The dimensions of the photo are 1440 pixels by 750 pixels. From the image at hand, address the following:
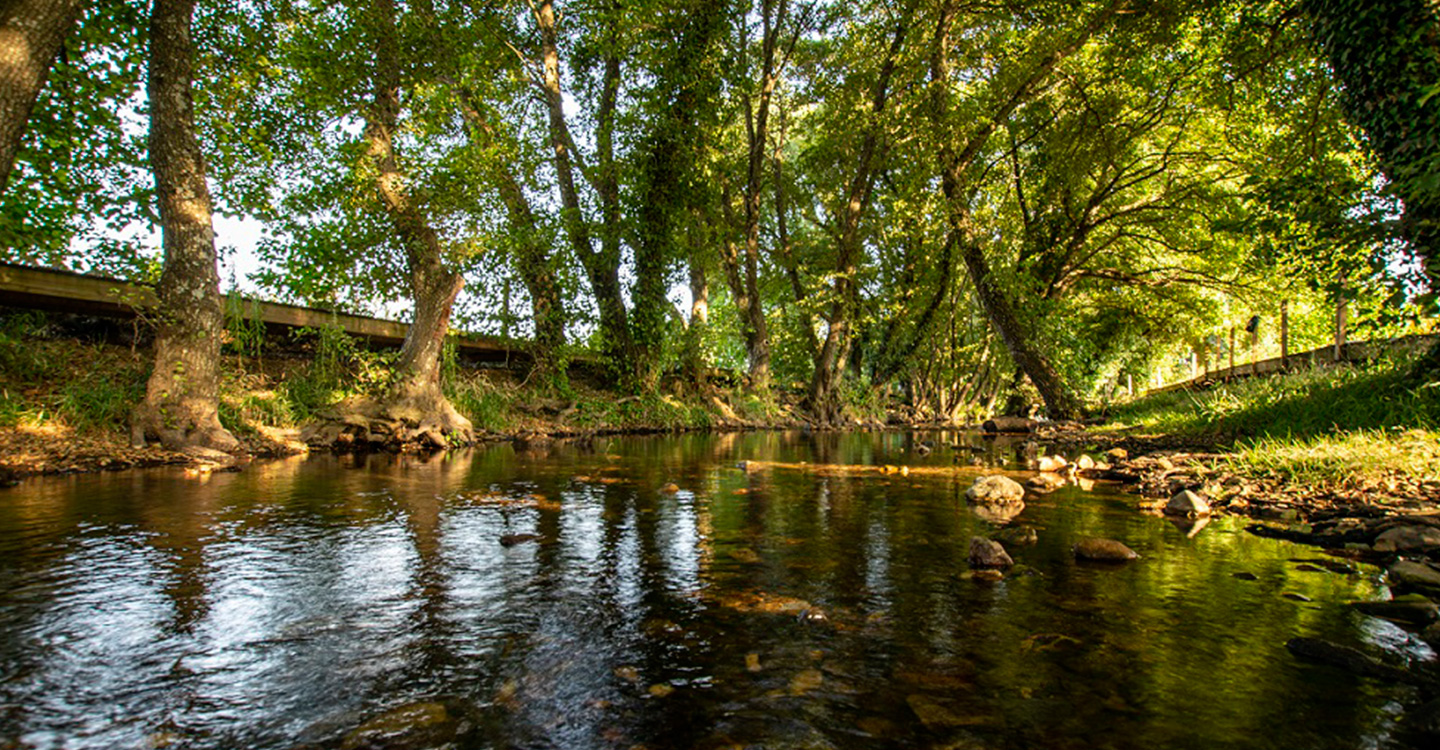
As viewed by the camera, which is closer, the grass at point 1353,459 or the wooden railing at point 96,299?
the grass at point 1353,459

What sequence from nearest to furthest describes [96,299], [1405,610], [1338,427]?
[1405,610] < [1338,427] < [96,299]

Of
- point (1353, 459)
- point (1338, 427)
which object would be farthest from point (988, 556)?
point (1338, 427)

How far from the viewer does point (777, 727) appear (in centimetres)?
210

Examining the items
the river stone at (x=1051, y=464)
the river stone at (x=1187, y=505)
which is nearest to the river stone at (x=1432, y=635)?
the river stone at (x=1187, y=505)

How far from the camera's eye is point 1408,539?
13.5 ft

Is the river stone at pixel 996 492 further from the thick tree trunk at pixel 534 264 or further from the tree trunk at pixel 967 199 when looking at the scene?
the tree trunk at pixel 967 199

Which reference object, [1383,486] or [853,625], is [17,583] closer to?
[853,625]

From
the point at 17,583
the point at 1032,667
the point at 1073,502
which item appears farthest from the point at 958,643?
the point at 17,583

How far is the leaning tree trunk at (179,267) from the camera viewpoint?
855 cm

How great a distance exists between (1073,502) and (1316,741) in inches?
185

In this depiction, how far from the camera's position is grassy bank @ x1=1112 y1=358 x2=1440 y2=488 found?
558cm

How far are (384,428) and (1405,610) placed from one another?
12.6 m

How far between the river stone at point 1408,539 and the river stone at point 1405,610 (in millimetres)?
1236

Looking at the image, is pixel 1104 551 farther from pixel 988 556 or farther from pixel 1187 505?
pixel 1187 505
